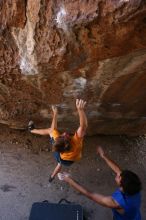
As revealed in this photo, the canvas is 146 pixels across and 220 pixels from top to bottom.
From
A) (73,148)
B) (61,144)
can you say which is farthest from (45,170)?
(61,144)

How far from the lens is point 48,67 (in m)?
3.70

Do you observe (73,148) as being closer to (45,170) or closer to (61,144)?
(61,144)

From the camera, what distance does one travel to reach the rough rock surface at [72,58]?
9.89 ft

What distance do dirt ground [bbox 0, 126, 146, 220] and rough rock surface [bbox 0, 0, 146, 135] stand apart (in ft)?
2.03

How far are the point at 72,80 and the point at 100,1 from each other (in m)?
1.15

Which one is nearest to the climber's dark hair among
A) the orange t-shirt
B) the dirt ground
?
the orange t-shirt

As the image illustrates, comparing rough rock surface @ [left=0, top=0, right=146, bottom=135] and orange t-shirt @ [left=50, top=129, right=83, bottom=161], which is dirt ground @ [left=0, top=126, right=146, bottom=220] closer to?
rough rock surface @ [left=0, top=0, right=146, bottom=135]

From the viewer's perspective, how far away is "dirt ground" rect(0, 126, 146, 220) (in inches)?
188

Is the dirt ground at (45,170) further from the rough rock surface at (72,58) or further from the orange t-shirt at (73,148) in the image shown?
the orange t-shirt at (73,148)

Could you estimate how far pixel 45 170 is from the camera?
5.17 m

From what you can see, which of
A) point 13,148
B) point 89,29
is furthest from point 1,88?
point 89,29

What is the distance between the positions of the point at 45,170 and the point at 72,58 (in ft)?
6.86

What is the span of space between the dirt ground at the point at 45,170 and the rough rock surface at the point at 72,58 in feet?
2.03

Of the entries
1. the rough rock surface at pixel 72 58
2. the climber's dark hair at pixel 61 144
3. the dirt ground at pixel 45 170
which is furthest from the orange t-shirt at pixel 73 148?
the dirt ground at pixel 45 170
